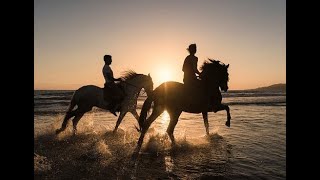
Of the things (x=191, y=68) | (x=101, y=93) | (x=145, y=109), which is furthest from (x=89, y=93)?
(x=191, y=68)

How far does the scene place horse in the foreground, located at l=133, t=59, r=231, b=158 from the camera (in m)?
9.06

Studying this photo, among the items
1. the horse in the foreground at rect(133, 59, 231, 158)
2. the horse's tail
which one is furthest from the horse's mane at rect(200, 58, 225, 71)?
the horse's tail

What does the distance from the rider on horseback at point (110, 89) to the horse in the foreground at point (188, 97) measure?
2.42 m

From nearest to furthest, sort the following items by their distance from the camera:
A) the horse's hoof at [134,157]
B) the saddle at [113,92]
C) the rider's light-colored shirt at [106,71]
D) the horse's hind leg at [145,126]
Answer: the horse's hoof at [134,157] < the horse's hind leg at [145,126] < the rider's light-colored shirt at [106,71] < the saddle at [113,92]

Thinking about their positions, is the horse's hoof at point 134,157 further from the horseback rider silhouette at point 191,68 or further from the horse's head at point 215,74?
the horse's head at point 215,74

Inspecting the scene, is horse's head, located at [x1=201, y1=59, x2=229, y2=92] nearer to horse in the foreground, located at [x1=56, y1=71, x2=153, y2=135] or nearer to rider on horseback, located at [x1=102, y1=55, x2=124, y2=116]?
horse in the foreground, located at [x1=56, y1=71, x2=153, y2=135]

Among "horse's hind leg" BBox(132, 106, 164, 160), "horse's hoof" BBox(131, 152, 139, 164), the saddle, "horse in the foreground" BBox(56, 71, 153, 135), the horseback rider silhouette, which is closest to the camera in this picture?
"horse's hoof" BBox(131, 152, 139, 164)

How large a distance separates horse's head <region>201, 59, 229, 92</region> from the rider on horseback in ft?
10.8

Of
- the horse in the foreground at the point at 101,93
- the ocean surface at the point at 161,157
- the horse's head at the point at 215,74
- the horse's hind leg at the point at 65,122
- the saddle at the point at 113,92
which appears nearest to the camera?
the ocean surface at the point at 161,157

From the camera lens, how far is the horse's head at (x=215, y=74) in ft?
32.2

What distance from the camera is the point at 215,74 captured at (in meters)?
9.92

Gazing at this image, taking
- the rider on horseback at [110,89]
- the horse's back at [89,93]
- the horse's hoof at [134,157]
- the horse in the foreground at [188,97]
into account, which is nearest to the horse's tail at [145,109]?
the horse in the foreground at [188,97]

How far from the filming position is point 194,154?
8.37 m
